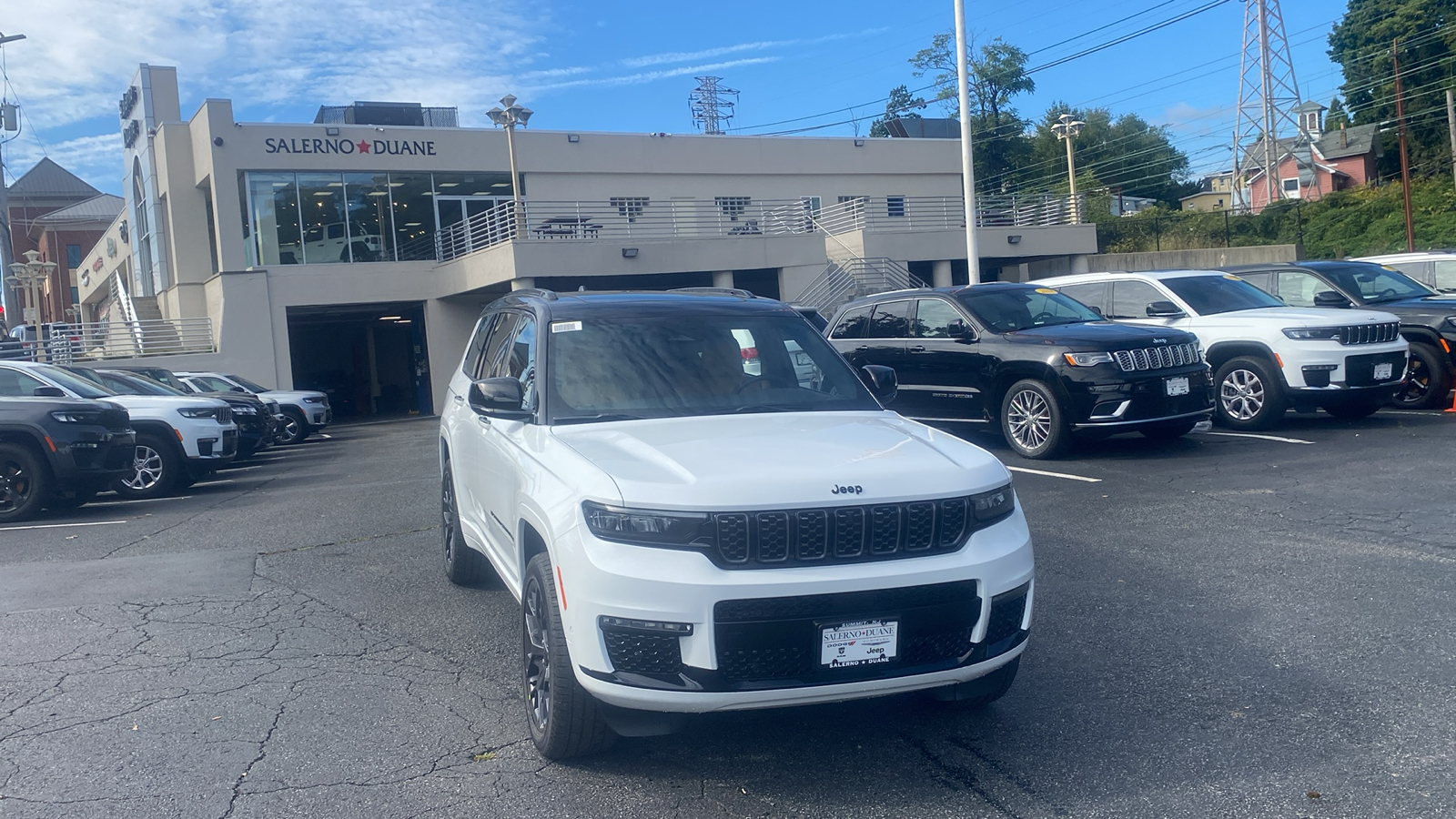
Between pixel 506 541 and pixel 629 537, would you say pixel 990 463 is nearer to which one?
pixel 629 537

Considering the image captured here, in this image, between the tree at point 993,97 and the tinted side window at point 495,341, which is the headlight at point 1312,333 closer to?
the tinted side window at point 495,341

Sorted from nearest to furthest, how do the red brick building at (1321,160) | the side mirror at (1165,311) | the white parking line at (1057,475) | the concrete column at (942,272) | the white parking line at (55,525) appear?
the white parking line at (1057,475)
the white parking line at (55,525)
the side mirror at (1165,311)
the concrete column at (942,272)
the red brick building at (1321,160)

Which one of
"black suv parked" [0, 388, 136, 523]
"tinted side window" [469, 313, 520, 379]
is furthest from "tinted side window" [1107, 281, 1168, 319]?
"black suv parked" [0, 388, 136, 523]

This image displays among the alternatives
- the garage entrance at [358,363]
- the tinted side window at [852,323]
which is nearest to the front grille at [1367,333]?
the tinted side window at [852,323]

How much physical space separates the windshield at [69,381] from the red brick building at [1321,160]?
5653 cm

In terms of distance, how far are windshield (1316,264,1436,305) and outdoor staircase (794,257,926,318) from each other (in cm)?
1634

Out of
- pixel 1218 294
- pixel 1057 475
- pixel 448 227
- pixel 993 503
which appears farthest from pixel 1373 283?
→ pixel 448 227

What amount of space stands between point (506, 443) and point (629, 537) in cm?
161

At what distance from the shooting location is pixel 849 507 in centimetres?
388

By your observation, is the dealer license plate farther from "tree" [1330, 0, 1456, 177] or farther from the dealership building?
"tree" [1330, 0, 1456, 177]

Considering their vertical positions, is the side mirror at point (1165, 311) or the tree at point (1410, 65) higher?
the tree at point (1410, 65)

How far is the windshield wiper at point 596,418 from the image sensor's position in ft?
15.9

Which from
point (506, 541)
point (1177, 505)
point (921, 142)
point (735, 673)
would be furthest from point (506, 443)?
point (921, 142)

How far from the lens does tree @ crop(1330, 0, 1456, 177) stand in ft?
173
